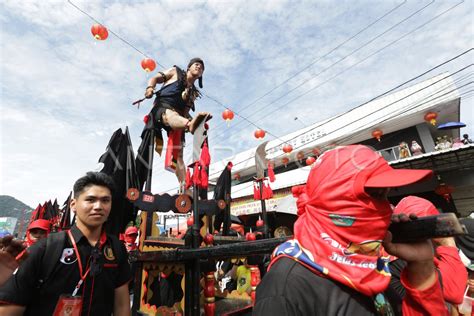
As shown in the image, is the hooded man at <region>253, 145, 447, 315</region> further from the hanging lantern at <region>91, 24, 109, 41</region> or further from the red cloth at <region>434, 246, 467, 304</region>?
the hanging lantern at <region>91, 24, 109, 41</region>

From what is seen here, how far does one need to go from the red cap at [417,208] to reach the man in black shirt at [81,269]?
6.59ft

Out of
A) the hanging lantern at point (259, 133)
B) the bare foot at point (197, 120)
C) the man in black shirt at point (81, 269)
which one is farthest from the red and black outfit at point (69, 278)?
the hanging lantern at point (259, 133)

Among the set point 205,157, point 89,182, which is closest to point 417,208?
point 89,182

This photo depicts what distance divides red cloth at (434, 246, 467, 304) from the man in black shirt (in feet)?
6.92

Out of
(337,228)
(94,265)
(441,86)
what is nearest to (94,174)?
(94,265)

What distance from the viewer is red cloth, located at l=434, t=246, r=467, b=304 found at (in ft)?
4.53

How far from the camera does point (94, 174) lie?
211 cm

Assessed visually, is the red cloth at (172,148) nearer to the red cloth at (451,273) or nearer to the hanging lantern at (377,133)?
the red cloth at (451,273)

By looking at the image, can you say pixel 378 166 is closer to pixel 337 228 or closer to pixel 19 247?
pixel 337 228

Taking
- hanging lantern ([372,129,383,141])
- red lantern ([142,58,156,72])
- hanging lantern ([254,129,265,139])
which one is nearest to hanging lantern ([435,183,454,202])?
hanging lantern ([372,129,383,141])

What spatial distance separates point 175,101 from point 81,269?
2944 millimetres

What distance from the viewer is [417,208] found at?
158 centimetres

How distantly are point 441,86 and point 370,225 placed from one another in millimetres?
13883

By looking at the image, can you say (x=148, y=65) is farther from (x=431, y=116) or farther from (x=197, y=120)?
(x=431, y=116)
